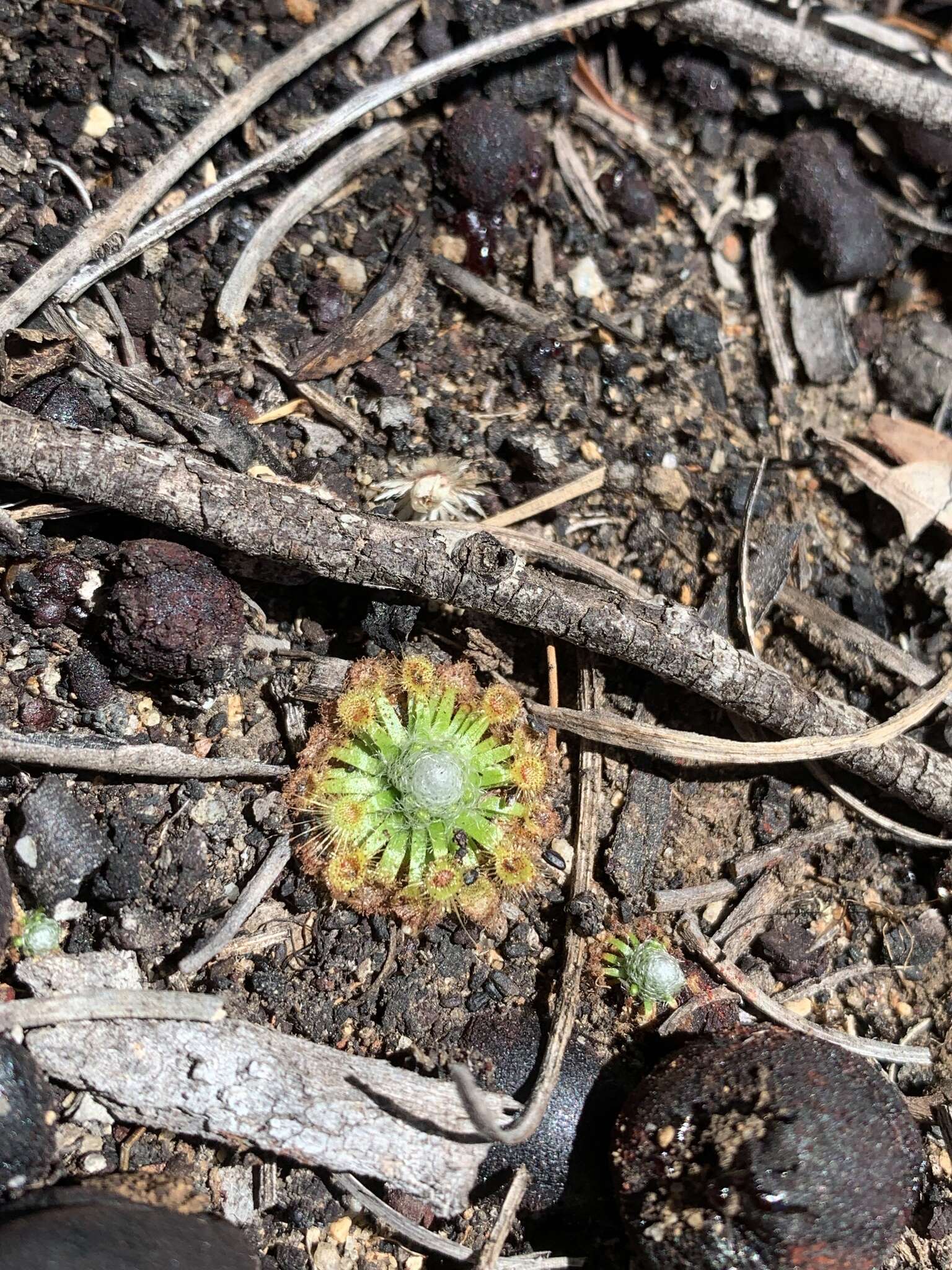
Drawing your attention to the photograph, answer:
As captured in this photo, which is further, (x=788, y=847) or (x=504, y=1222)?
(x=788, y=847)

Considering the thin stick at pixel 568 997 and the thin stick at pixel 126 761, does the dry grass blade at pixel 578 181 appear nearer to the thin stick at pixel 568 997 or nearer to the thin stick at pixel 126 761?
the thin stick at pixel 568 997

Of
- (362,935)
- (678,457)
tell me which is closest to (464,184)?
(678,457)

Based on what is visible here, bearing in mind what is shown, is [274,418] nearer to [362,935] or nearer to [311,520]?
[311,520]

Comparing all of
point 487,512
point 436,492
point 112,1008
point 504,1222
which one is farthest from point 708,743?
point 112,1008

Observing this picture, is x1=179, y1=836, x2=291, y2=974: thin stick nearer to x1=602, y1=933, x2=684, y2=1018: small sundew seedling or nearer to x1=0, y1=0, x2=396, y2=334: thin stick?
x1=602, y1=933, x2=684, y2=1018: small sundew seedling

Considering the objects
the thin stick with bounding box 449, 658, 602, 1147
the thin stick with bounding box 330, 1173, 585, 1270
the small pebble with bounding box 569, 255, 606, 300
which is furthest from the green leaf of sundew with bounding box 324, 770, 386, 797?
the small pebble with bounding box 569, 255, 606, 300

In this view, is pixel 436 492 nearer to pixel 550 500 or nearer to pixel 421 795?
pixel 550 500
